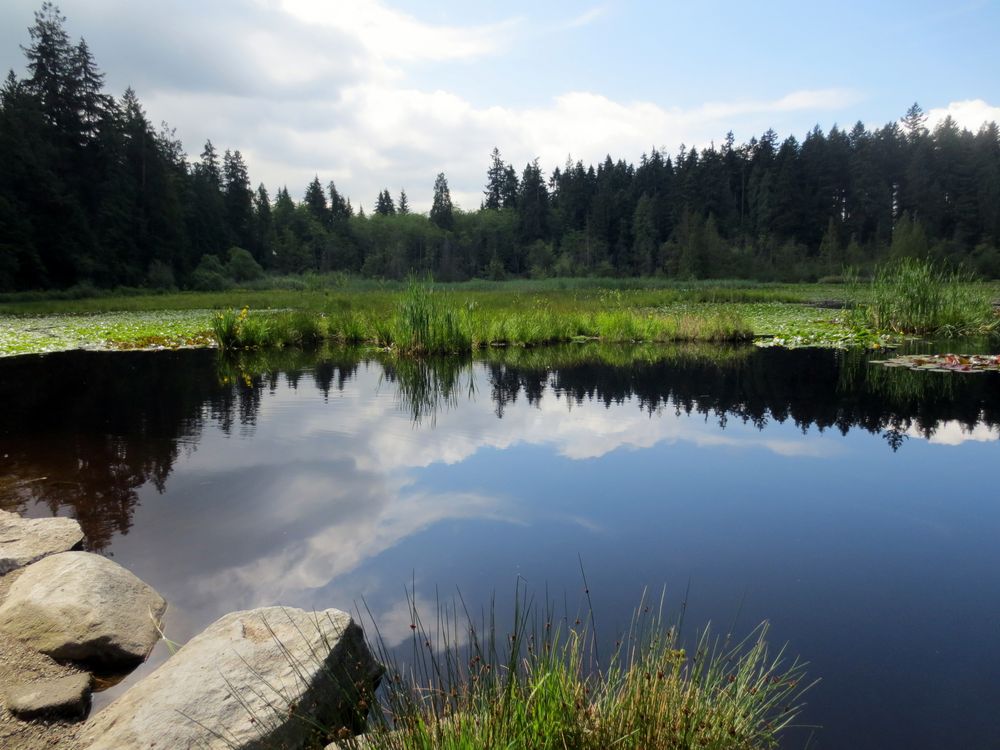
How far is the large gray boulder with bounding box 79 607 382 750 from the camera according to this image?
2.03 meters

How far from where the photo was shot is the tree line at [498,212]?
1364 inches

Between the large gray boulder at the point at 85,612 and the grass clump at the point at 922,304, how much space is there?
47.0ft

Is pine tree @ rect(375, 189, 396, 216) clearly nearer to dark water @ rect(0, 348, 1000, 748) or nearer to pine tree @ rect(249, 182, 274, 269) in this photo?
pine tree @ rect(249, 182, 274, 269)

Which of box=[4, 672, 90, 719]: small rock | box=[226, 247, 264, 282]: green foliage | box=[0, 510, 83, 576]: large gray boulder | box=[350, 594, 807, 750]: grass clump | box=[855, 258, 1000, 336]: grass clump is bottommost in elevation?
box=[4, 672, 90, 719]: small rock

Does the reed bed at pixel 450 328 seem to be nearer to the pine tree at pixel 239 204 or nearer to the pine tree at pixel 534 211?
the pine tree at pixel 239 204

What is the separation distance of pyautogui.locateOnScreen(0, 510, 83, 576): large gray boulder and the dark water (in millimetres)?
173

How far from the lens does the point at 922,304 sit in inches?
526

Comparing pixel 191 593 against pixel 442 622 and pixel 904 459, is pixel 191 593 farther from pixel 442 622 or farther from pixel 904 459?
pixel 904 459

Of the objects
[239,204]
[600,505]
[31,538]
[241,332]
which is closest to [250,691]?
[31,538]

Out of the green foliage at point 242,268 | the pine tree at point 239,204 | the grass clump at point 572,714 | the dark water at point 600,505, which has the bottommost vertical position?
the dark water at point 600,505

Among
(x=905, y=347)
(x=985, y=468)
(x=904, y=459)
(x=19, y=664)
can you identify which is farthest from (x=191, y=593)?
(x=905, y=347)

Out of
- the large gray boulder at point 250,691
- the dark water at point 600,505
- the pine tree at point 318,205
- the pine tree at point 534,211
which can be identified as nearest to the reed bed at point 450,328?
the dark water at point 600,505

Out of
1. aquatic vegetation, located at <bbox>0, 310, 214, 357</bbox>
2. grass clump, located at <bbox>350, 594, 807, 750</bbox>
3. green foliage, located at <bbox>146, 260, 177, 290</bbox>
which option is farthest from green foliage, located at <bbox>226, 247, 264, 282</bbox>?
grass clump, located at <bbox>350, 594, 807, 750</bbox>

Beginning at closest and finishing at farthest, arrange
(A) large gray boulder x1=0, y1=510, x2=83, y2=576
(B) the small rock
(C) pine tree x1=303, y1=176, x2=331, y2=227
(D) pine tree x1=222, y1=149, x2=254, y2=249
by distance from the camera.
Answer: (B) the small rock
(A) large gray boulder x1=0, y1=510, x2=83, y2=576
(D) pine tree x1=222, y1=149, x2=254, y2=249
(C) pine tree x1=303, y1=176, x2=331, y2=227
